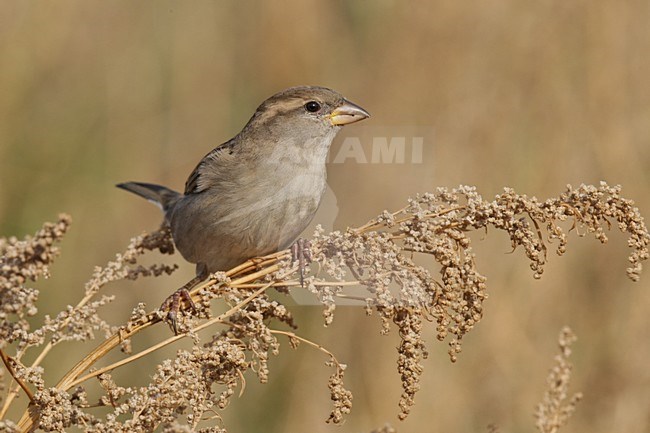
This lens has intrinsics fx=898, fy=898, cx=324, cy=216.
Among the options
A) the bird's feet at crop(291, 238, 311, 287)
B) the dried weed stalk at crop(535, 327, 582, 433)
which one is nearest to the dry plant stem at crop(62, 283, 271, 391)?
the bird's feet at crop(291, 238, 311, 287)

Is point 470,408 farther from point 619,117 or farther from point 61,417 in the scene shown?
point 61,417

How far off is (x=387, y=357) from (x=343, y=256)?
202cm

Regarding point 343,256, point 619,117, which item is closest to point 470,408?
point 619,117

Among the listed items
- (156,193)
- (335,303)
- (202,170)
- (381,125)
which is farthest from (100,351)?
(381,125)

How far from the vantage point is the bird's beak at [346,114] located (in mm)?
3621

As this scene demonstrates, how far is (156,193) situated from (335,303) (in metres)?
2.37

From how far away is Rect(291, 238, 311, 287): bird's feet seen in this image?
91.9 inches

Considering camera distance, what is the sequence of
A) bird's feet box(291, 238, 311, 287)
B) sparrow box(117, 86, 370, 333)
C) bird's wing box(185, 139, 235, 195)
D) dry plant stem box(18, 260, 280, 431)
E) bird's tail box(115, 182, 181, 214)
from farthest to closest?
1. bird's tail box(115, 182, 181, 214)
2. bird's wing box(185, 139, 235, 195)
3. sparrow box(117, 86, 370, 333)
4. bird's feet box(291, 238, 311, 287)
5. dry plant stem box(18, 260, 280, 431)

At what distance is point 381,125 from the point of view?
A: 14.7 ft

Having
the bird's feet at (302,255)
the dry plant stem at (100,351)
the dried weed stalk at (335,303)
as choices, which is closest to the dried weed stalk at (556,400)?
the dried weed stalk at (335,303)

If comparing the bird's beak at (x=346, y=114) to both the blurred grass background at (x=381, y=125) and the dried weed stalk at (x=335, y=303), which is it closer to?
the blurred grass background at (x=381, y=125)

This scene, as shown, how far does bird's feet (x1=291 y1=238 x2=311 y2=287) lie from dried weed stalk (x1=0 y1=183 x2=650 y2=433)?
4cm

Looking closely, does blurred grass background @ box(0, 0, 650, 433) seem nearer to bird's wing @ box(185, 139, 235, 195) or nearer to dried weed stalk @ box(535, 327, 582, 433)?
bird's wing @ box(185, 139, 235, 195)

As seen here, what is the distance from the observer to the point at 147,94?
4.99m
